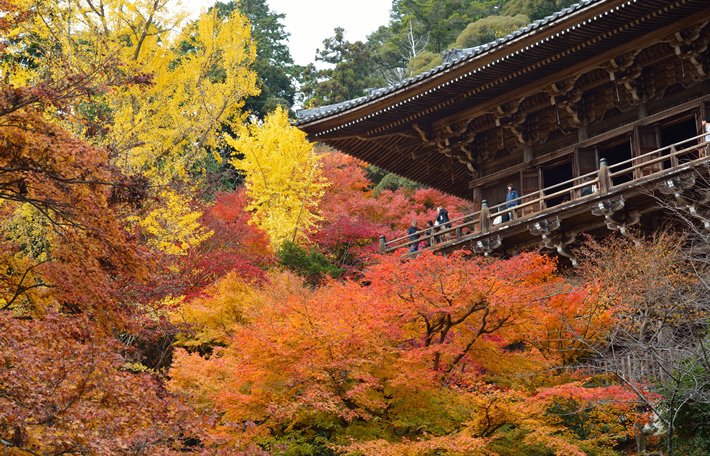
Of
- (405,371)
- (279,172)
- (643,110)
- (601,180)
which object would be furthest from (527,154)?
(279,172)

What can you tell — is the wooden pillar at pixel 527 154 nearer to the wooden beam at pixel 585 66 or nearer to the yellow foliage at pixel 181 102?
the wooden beam at pixel 585 66

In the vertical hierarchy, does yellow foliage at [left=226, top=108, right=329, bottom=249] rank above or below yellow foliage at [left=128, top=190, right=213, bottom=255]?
above

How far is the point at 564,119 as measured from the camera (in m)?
14.5

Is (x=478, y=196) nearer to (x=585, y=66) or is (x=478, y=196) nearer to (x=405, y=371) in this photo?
(x=585, y=66)

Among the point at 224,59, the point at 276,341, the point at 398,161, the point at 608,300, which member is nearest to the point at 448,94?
the point at 398,161

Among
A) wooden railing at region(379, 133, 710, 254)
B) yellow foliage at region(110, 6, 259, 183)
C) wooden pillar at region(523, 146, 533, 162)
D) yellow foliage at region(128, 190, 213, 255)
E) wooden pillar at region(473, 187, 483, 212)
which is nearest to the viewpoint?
wooden railing at region(379, 133, 710, 254)

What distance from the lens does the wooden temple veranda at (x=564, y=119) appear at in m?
11.8

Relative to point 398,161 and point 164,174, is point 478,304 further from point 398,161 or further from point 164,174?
point 398,161

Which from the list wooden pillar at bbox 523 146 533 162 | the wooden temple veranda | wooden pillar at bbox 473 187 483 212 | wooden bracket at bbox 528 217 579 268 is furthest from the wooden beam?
wooden bracket at bbox 528 217 579 268

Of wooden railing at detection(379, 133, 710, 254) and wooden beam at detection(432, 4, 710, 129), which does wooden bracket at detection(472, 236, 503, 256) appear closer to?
wooden railing at detection(379, 133, 710, 254)

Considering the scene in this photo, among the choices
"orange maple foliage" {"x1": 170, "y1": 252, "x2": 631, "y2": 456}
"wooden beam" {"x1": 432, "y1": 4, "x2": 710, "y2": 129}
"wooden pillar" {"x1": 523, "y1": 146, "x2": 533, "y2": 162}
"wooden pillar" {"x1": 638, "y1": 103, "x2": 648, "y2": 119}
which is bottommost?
"orange maple foliage" {"x1": 170, "y1": 252, "x2": 631, "y2": 456}

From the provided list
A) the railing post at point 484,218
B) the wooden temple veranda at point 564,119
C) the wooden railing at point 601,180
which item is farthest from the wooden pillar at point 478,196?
the railing post at point 484,218

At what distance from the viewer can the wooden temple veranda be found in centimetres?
1178

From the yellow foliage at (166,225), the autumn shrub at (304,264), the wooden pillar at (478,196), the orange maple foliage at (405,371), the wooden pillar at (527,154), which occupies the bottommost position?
the orange maple foliage at (405,371)
